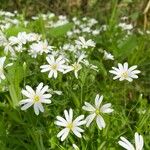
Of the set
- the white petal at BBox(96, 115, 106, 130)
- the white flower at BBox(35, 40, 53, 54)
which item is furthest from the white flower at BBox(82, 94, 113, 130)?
the white flower at BBox(35, 40, 53, 54)

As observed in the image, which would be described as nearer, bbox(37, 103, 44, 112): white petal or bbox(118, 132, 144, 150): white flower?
bbox(118, 132, 144, 150): white flower

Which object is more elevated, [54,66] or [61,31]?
[54,66]

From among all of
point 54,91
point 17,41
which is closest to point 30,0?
point 17,41

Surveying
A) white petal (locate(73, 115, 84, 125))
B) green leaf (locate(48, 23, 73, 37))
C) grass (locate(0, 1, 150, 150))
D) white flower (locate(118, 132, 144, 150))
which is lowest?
green leaf (locate(48, 23, 73, 37))

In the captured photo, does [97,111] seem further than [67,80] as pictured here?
No

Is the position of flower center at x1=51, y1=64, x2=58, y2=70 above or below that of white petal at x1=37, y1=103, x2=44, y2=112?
above

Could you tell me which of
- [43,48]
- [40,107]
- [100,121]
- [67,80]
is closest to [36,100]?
[40,107]

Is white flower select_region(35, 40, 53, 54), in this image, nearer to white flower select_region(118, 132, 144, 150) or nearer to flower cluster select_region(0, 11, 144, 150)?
flower cluster select_region(0, 11, 144, 150)

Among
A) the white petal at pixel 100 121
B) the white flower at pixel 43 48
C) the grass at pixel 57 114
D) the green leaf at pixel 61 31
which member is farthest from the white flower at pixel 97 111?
the green leaf at pixel 61 31

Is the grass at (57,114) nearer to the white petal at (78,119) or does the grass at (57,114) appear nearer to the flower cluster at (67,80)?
the flower cluster at (67,80)

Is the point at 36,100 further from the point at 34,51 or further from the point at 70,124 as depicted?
the point at 34,51

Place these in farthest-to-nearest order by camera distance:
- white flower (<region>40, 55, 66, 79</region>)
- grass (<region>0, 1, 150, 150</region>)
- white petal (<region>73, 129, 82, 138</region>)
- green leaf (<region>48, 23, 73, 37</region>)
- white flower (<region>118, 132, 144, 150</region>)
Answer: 1. green leaf (<region>48, 23, 73, 37</region>)
2. white flower (<region>40, 55, 66, 79</region>)
3. grass (<region>0, 1, 150, 150</region>)
4. white petal (<region>73, 129, 82, 138</region>)
5. white flower (<region>118, 132, 144, 150</region>)
